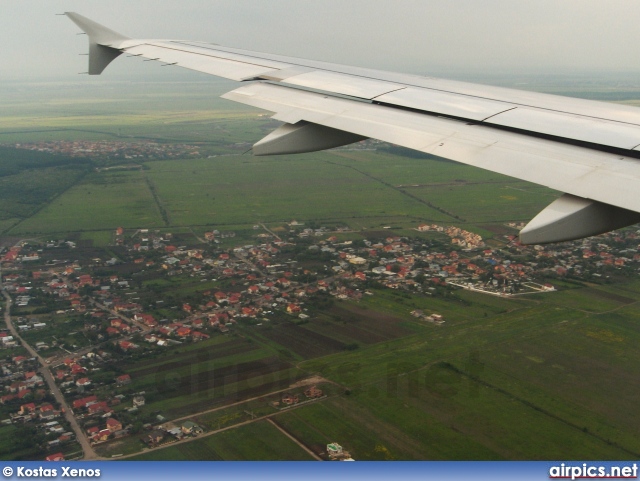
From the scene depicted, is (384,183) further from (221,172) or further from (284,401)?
(284,401)

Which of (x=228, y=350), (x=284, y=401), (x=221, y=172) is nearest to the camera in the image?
(x=284, y=401)

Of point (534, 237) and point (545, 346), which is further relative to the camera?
point (545, 346)

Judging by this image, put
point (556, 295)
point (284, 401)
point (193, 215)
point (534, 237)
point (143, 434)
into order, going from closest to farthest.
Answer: point (534, 237)
point (143, 434)
point (284, 401)
point (556, 295)
point (193, 215)

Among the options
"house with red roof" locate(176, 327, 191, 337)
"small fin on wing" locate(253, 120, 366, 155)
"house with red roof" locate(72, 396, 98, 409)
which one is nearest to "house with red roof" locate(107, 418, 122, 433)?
"house with red roof" locate(72, 396, 98, 409)

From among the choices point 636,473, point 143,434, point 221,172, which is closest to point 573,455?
point 636,473

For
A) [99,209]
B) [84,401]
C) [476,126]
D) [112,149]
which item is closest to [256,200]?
[99,209]

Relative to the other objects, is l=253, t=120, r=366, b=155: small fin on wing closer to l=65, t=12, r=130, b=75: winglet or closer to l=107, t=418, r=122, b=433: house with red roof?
l=65, t=12, r=130, b=75: winglet

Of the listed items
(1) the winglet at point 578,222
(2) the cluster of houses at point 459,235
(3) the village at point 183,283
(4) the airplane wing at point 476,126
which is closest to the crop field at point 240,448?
(3) the village at point 183,283

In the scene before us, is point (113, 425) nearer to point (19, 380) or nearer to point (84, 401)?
point (84, 401)
